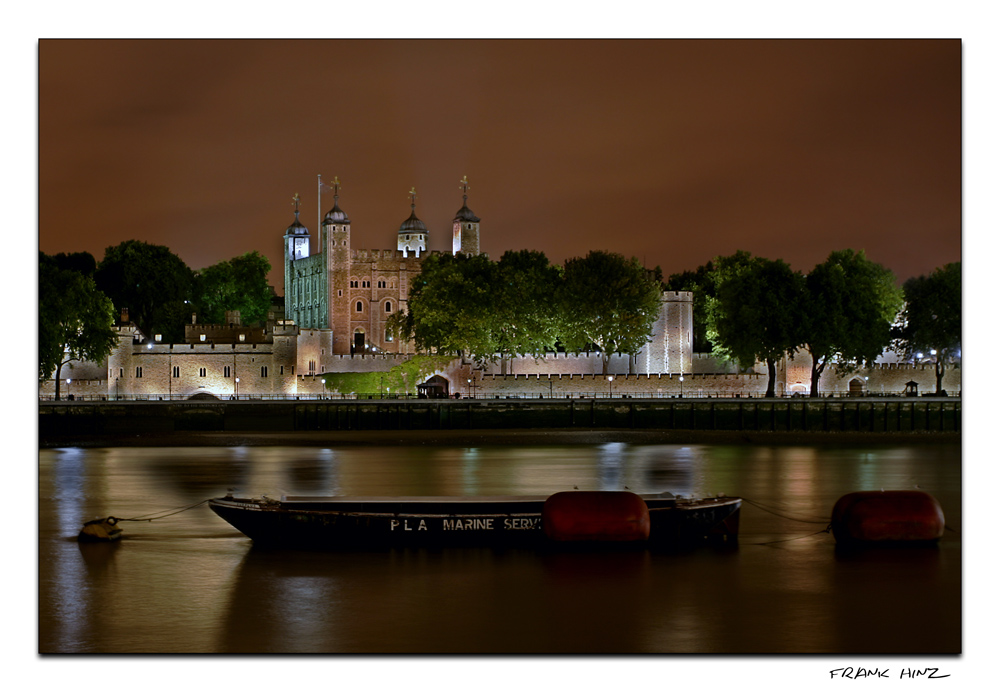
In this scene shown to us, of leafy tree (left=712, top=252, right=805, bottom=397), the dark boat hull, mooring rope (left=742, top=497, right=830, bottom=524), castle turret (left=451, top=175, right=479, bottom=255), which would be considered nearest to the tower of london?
castle turret (left=451, top=175, right=479, bottom=255)

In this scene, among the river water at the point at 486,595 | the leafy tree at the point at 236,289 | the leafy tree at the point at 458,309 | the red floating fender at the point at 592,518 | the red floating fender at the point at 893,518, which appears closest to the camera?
the river water at the point at 486,595

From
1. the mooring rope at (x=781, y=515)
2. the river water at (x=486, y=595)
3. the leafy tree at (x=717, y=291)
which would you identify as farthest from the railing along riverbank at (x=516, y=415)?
the mooring rope at (x=781, y=515)

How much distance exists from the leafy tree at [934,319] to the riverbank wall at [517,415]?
6.60 meters

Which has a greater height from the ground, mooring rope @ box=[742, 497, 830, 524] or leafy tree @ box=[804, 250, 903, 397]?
leafy tree @ box=[804, 250, 903, 397]

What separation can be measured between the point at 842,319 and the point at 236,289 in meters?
45.6

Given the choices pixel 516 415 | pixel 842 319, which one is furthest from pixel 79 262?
pixel 842 319

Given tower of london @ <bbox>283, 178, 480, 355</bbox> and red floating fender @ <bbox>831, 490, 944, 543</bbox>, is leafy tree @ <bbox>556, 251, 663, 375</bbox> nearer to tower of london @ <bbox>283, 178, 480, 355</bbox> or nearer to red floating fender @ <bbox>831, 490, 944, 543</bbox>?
tower of london @ <bbox>283, 178, 480, 355</bbox>

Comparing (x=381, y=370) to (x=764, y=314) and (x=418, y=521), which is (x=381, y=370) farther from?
(x=418, y=521)

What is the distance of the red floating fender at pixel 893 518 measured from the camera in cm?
1599

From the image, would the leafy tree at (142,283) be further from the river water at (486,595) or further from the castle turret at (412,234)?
the river water at (486,595)

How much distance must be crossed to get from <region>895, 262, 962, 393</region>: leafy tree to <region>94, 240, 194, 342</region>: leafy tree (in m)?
41.7

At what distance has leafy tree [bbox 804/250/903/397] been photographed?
52281 mm

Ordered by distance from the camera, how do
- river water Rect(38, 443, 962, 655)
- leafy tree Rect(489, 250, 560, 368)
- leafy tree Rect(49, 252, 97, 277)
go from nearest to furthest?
river water Rect(38, 443, 962, 655) → leafy tree Rect(489, 250, 560, 368) → leafy tree Rect(49, 252, 97, 277)

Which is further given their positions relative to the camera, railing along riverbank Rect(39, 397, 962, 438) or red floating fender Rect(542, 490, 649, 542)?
railing along riverbank Rect(39, 397, 962, 438)
